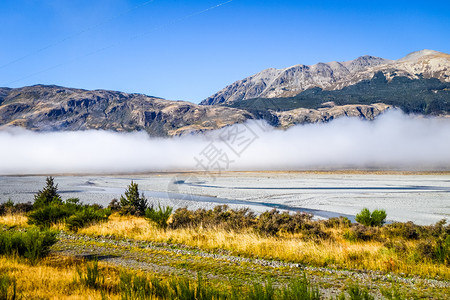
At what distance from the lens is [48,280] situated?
5.94 metres

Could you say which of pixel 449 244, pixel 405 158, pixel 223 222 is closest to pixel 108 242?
pixel 223 222

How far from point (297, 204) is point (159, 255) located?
74.6 ft

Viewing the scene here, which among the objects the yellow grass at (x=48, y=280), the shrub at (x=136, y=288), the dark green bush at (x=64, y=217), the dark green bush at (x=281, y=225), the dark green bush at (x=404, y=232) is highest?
the shrub at (x=136, y=288)

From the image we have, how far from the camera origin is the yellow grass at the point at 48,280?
5211 millimetres

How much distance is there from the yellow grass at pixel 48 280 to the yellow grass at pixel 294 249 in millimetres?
4607

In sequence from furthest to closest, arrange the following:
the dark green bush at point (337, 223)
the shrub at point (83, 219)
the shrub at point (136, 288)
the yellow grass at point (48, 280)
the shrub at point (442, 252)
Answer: the dark green bush at point (337, 223), the shrub at point (83, 219), the shrub at point (442, 252), the yellow grass at point (48, 280), the shrub at point (136, 288)

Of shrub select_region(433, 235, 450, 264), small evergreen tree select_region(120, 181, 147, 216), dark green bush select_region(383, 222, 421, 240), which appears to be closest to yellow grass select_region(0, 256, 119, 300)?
shrub select_region(433, 235, 450, 264)

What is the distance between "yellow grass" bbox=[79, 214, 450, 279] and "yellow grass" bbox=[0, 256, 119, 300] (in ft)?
15.1

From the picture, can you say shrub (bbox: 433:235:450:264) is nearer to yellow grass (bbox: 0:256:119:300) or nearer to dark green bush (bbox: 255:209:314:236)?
dark green bush (bbox: 255:209:314:236)

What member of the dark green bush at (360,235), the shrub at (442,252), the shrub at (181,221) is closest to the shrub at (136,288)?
the shrub at (442,252)

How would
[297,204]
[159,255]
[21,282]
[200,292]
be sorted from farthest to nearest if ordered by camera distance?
[297,204]
[159,255]
[21,282]
[200,292]

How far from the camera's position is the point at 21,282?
5781 millimetres

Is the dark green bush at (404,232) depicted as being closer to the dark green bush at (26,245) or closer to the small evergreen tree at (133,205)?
the dark green bush at (26,245)

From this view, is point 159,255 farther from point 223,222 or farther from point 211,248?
Answer: point 223,222
